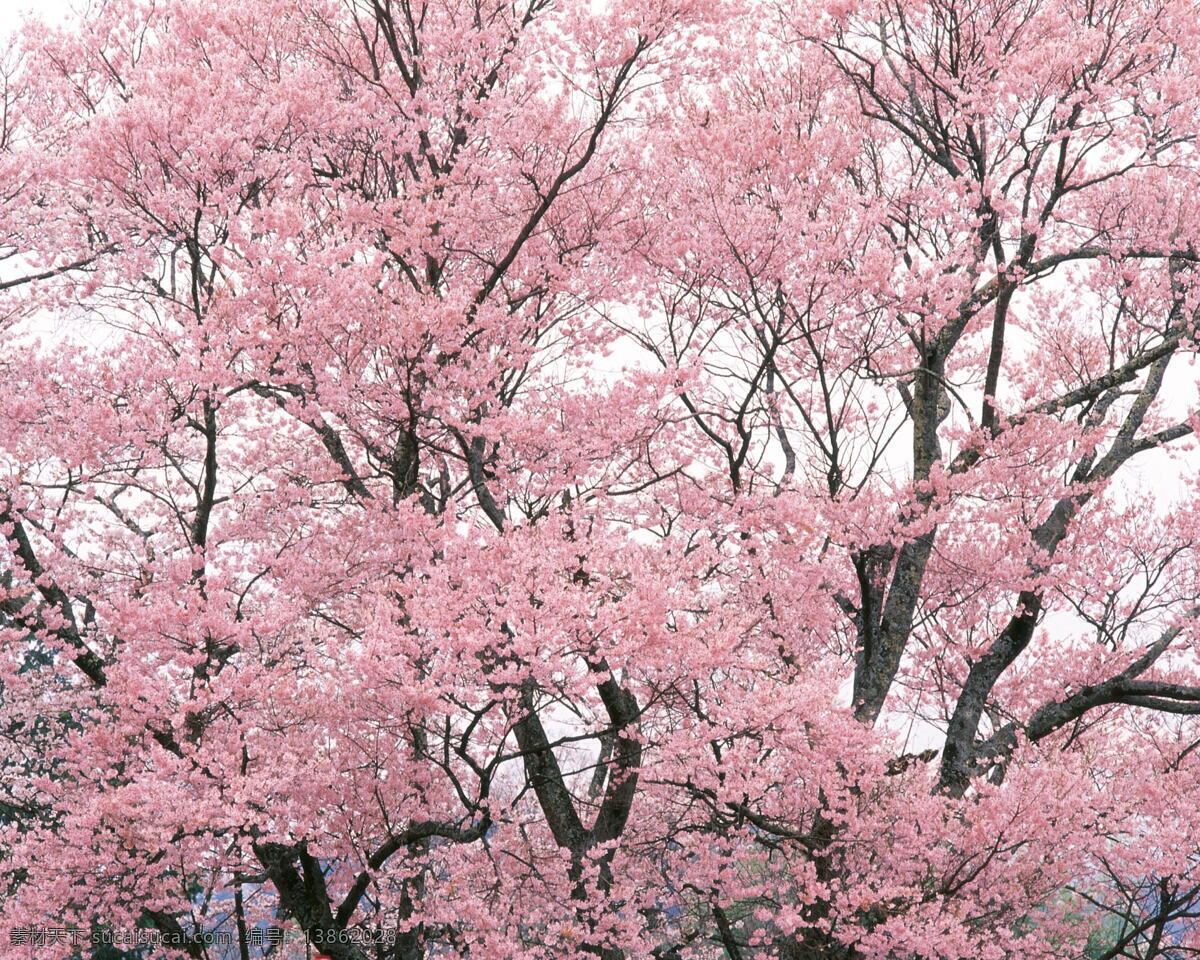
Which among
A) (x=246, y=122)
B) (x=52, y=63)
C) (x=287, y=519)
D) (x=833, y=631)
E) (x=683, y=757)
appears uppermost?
(x=52, y=63)

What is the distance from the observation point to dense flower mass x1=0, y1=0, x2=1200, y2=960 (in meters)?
10.2

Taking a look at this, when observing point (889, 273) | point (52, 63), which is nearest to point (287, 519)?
point (52, 63)

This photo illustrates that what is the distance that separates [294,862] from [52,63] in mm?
9909

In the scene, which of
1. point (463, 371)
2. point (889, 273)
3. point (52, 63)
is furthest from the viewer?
point (52, 63)

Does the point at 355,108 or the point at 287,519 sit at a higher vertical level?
the point at 355,108

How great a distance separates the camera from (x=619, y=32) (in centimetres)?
1125

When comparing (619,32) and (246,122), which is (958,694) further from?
(246,122)

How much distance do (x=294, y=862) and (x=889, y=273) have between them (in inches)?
364

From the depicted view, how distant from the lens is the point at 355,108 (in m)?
12.4

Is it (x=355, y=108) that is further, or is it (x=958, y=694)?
(x=958, y=694)

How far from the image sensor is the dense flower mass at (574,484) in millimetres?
10219

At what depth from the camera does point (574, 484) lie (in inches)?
492

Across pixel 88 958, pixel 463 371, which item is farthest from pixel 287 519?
pixel 88 958

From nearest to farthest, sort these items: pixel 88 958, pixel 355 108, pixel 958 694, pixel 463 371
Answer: pixel 463 371 → pixel 355 108 → pixel 958 694 → pixel 88 958
